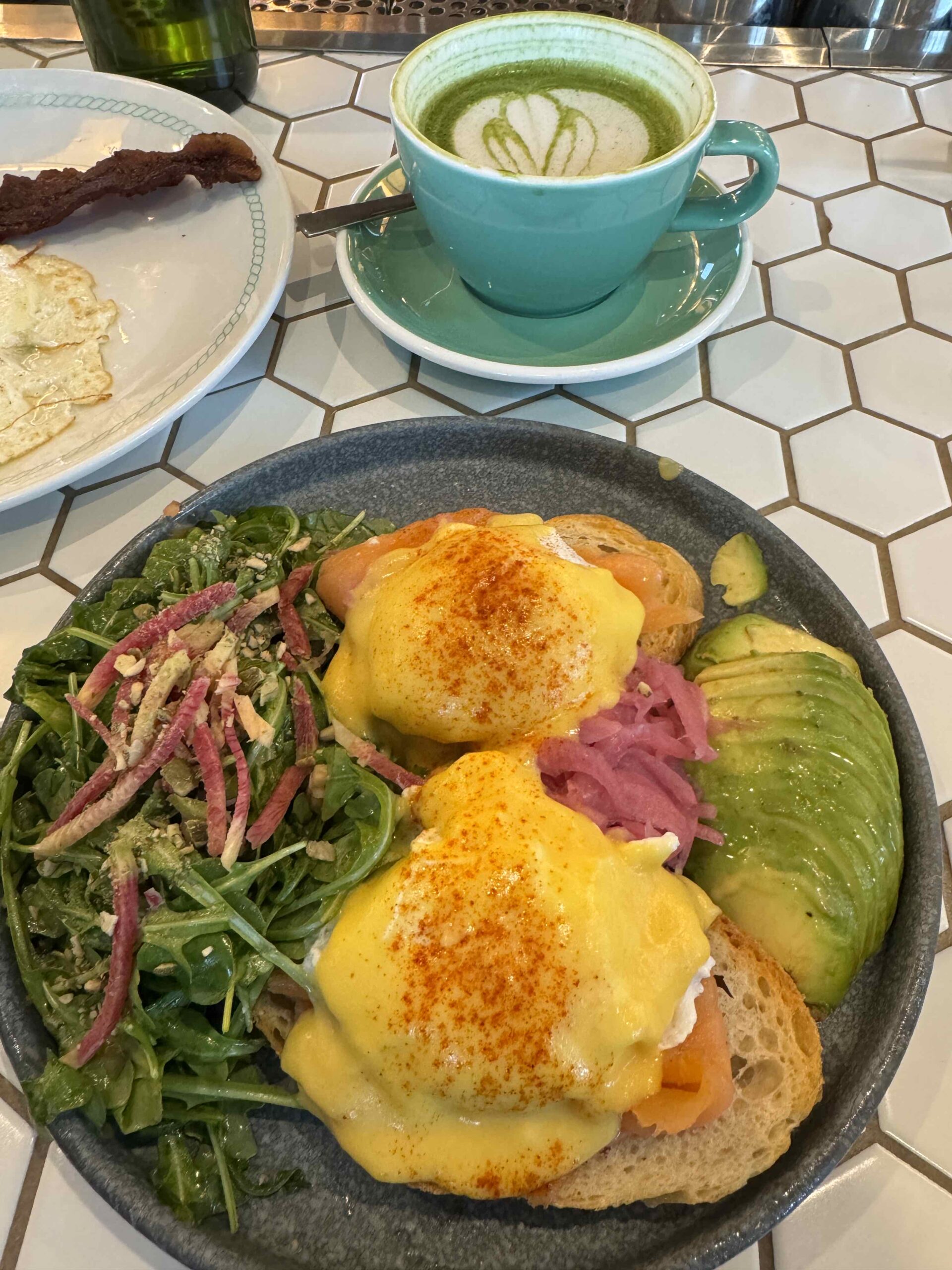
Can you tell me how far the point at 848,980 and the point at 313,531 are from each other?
1.14 m

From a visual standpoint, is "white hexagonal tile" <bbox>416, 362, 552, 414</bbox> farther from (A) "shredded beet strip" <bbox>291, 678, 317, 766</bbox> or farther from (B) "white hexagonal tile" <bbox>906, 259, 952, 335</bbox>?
(B) "white hexagonal tile" <bbox>906, 259, 952, 335</bbox>

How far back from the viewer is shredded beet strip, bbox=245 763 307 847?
1.19m

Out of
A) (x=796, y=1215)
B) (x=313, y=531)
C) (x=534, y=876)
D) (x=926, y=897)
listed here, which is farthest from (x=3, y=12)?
(x=796, y=1215)

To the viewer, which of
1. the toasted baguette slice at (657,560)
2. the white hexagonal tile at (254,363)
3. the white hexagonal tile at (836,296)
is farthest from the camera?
the white hexagonal tile at (836,296)

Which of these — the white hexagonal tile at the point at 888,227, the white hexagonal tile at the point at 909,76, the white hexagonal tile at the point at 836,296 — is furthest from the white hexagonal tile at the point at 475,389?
the white hexagonal tile at the point at 909,76

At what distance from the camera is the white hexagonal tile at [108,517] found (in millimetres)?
1692

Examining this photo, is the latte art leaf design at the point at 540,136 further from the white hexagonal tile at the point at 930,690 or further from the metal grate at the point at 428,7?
the metal grate at the point at 428,7

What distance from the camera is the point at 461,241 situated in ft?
5.43

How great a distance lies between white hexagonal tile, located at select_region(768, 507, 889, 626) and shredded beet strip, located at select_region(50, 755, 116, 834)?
4.33 ft

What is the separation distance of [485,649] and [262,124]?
2.16 metres

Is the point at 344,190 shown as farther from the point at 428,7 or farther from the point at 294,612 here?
the point at 294,612

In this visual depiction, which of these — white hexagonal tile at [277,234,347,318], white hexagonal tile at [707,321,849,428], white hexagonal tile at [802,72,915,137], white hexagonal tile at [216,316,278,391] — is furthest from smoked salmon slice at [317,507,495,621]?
white hexagonal tile at [802,72,915,137]

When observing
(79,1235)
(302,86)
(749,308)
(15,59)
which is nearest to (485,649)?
(79,1235)

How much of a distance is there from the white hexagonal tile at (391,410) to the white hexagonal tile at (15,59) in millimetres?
1972
